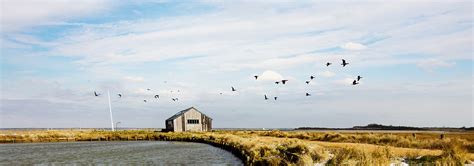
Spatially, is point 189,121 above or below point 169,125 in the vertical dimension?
above

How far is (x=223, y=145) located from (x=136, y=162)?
732 inches

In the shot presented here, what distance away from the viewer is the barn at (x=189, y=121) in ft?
307

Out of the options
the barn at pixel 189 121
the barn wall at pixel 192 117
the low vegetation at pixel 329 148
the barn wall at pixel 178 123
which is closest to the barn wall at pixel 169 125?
the barn at pixel 189 121

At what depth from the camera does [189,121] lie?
9475 cm

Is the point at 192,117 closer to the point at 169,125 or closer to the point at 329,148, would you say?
the point at 169,125

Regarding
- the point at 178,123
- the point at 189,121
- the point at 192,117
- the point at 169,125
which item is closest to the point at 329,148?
the point at 178,123

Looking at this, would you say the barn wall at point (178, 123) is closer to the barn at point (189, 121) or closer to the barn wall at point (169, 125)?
the barn at point (189, 121)

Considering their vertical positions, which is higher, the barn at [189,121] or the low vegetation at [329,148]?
the barn at [189,121]

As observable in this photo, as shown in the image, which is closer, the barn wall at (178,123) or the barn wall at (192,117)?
the barn wall at (178,123)

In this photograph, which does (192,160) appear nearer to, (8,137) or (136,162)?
(136,162)

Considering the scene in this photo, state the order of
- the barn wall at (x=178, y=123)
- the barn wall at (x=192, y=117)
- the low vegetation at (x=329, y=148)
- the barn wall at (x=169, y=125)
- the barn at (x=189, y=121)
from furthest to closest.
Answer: the barn wall at (x=192, y=117), the barn wall at (x=169, y=125), the barn at (x=189, y=121), the barn wall at (x=178, y=123), the low vegetation at (x=329, y=148)

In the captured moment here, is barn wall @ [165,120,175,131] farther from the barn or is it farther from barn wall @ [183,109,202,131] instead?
barn wall @ [183,109,202,131]

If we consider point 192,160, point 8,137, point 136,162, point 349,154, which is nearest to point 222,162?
point 192,160

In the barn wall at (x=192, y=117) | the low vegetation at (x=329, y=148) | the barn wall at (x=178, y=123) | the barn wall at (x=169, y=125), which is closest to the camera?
the low vegetation at (x=329, y=148)
